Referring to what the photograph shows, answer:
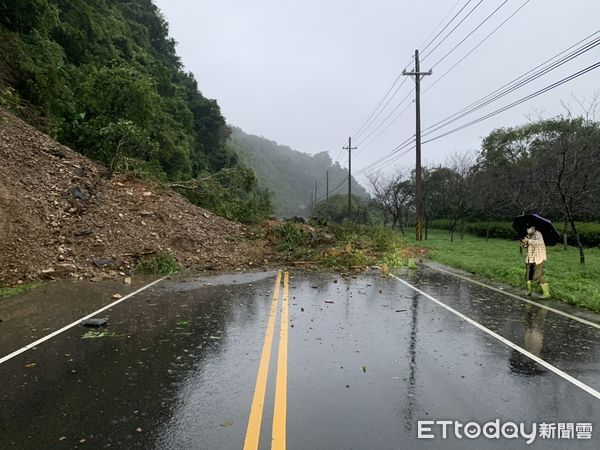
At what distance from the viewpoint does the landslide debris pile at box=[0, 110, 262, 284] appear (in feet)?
40.1

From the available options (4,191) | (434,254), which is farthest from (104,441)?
(434,254)

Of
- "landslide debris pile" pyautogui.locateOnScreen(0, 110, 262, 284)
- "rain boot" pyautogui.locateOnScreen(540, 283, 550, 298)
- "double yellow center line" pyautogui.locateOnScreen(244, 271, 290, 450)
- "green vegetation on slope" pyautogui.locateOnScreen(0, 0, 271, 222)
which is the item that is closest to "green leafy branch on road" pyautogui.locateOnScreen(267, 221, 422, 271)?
"landslide debris pile" pyautogui.locateOnScreen(0, 110, 262, 284)

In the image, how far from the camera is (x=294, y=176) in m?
152

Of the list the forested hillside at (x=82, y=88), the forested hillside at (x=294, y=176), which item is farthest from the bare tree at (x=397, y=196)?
the forested hillside at (x=294, y=176)

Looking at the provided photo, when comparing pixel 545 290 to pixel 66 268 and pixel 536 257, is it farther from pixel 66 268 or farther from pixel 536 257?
pixel 66 268

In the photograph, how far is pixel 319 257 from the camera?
1639 centimetres

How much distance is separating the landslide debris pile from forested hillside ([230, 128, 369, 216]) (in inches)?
3634

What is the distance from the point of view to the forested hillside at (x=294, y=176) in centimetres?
11888

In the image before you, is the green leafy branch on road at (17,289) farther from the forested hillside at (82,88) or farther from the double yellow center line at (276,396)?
the forested hillside at (82,88)

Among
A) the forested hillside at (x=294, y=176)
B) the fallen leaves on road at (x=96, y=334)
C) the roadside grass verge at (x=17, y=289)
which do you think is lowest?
the fallen leaves on road at (x=96, y=334)

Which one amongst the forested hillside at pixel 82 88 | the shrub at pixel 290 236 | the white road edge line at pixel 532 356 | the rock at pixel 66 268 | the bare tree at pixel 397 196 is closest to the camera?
the white road edge line at pixel 532 356

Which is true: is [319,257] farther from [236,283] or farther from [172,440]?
[172,440]

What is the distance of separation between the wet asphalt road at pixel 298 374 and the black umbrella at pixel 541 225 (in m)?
1.97

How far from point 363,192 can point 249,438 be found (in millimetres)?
142835
